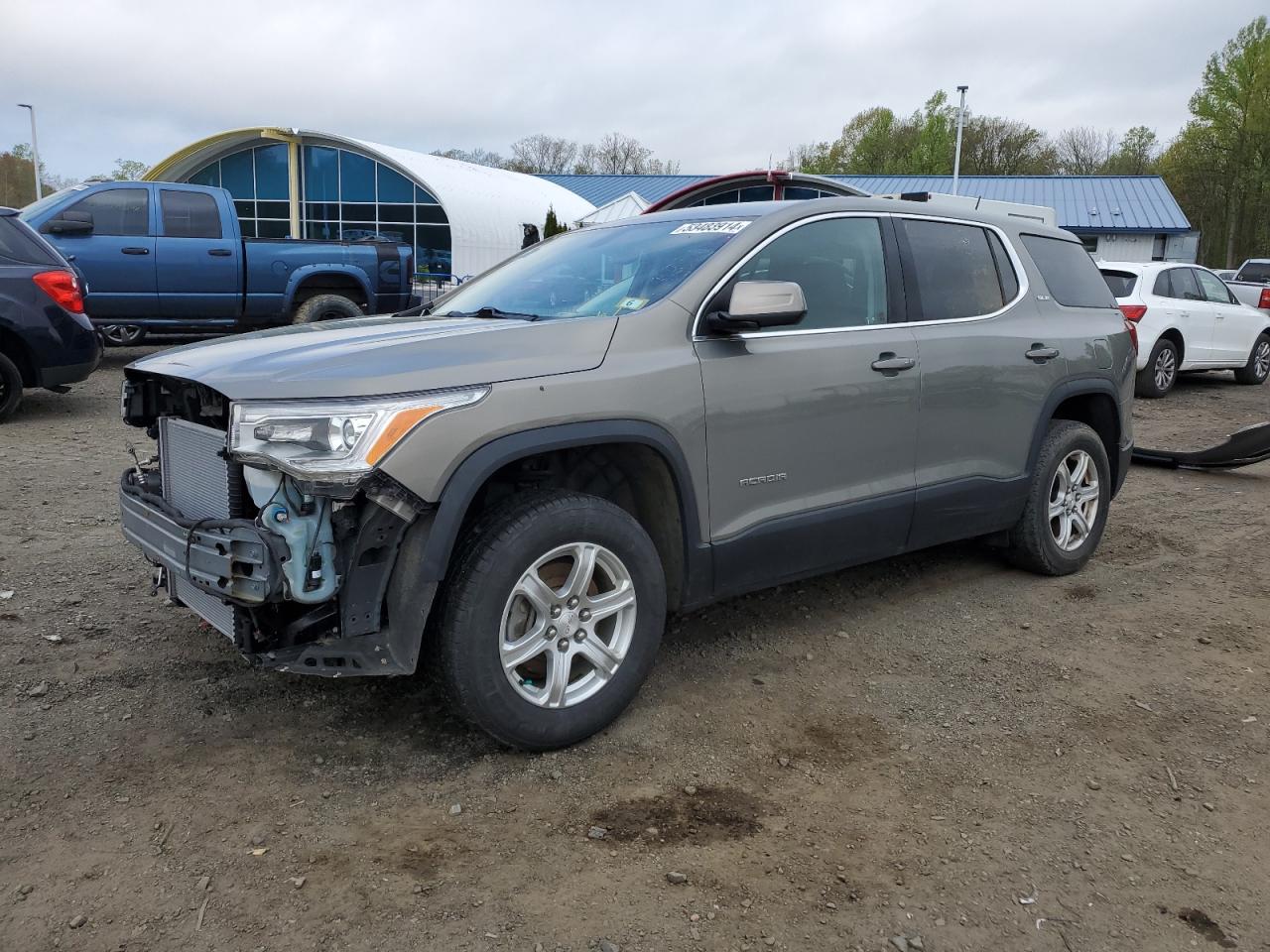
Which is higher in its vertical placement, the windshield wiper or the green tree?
the green tree

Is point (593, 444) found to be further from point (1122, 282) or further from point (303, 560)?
point (1122, 282)

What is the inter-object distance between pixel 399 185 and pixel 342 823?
3009 cm

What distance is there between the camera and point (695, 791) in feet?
9.91

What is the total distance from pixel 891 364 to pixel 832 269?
0.45 metres

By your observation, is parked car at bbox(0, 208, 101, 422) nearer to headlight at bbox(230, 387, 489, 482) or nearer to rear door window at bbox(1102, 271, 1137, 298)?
headlight at bbox(230, 387, 489, 482)

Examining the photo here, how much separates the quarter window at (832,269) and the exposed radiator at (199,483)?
A: 1903mm

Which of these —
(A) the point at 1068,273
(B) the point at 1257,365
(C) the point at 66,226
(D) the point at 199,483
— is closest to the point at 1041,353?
(A) the point at 1068,273

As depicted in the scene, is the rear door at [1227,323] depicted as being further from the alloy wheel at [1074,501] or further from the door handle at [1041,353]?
the door handle at [1041,353]

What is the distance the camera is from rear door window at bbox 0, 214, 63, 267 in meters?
7.90

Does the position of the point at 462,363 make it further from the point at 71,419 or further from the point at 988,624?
the point at 71,419

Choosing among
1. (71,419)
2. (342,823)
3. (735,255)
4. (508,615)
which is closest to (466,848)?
(342,823)

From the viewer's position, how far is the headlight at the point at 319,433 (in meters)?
2.69

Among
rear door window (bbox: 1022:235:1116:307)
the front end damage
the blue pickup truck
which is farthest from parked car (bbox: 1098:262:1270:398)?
the front end damage

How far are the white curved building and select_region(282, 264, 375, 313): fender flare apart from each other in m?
17.4
